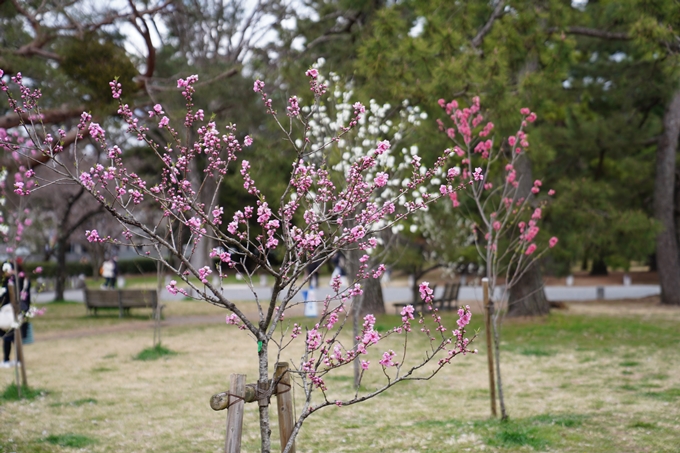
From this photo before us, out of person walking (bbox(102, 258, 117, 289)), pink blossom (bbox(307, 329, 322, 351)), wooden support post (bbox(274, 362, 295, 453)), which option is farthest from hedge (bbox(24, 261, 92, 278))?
pink blossom (bbox(307, 329, 322, 351))

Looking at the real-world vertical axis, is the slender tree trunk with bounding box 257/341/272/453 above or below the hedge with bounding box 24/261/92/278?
below

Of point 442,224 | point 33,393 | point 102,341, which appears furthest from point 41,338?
point 442,224

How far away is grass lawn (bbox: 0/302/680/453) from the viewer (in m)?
6.01

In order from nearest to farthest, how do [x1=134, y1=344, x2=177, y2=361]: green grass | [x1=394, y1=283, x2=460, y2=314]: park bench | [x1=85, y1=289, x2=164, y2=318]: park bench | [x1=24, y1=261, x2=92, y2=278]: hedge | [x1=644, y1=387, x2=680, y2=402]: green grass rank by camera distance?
[x1=644, y1=387, x2=680, y2=402]: green grass < [x1=134, y1=344, x2=177, y2=361]: green grass < [x1=394, y1=283, x2=460, y2=314]: park bench < [x1=85, y1=289, x2=164, y2=318]: park bench < [x1=24, y1=261, x2=92, y2=278]: hedge

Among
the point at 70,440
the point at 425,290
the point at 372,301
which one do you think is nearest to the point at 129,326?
the point at 372,301

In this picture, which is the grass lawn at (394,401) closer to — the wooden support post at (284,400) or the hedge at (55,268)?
the wooden support post at (284,400)

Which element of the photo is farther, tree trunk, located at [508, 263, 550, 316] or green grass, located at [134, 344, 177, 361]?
tree trunk, located at [508, 263, 550, 316]

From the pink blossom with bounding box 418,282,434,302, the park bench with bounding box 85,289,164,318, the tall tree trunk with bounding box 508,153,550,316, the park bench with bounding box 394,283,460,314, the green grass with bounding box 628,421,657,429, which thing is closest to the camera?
the pink blossom with bounding box 418,282,434,302

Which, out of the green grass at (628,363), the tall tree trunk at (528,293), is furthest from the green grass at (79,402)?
the tall tree trunk at (528,293)

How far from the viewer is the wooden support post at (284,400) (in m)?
3.74

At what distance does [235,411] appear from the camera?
3.62m

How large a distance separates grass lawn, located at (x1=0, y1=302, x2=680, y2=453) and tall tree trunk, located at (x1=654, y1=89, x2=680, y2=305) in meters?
5.80

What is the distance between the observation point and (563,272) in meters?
25.3

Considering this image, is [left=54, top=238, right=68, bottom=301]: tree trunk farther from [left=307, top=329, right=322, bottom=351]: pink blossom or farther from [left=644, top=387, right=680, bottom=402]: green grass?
[left=307, top=329, right=322, bottom=351]: pink blossom
